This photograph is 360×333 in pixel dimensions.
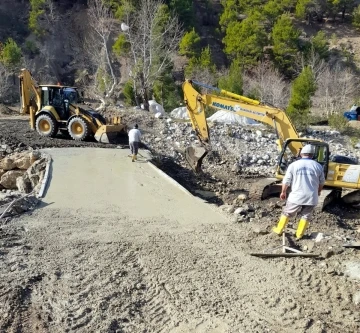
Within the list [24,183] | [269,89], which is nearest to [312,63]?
[269,89]

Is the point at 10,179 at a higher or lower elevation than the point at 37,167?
lower

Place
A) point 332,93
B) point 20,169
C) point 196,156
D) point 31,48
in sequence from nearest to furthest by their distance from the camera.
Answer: point 20,169 < point 196,156 < point 332,93 < point 31,48

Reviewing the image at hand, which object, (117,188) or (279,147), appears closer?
(117,188)

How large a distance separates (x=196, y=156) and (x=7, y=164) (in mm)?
5990

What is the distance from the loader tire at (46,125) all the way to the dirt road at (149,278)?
23.7 feet

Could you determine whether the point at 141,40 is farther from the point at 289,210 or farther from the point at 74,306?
the point at 74,306

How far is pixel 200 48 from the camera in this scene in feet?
153

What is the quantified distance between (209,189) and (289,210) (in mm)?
5820

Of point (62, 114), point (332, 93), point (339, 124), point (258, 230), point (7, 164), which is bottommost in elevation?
point (258, 230)

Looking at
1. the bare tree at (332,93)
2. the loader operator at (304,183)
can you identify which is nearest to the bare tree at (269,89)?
the bare tree at (332,93)

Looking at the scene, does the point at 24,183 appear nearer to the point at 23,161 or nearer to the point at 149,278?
the point at 23,161

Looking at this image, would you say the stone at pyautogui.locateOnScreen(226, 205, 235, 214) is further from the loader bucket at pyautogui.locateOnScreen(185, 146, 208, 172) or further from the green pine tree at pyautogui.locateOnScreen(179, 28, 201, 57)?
the green pine tree at pyautogui.locateOnScreen(179, 28, 201, 57)

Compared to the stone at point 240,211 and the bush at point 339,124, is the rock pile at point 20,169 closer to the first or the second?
the stone at point 240,211

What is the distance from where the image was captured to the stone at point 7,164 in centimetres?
1421
